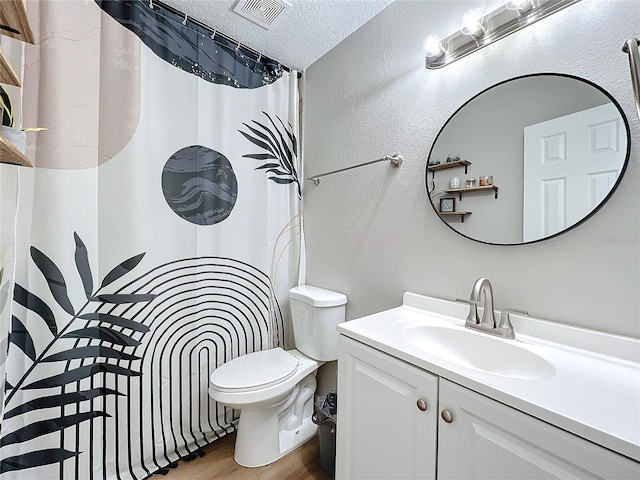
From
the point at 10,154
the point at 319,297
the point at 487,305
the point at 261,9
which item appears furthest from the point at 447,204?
the point at 10,154

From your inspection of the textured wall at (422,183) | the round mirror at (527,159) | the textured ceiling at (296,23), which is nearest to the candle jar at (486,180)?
the round mirror at (527,159)

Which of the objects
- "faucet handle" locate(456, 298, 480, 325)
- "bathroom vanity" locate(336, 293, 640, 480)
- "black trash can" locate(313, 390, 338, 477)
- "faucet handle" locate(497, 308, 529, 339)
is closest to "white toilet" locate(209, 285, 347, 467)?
"black trash can" locate(313, 390, 338, 477)

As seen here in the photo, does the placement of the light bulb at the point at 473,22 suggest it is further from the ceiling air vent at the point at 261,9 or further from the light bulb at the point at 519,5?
the ceiling air vent at the point at 261,9

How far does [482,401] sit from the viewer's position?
0.68 m

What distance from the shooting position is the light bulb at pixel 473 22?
103cm

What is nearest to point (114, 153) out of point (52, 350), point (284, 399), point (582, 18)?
point (52, 350)

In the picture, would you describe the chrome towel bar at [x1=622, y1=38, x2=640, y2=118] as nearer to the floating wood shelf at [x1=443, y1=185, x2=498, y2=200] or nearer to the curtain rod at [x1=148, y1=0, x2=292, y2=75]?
the floating wood shelf at [x1=443, y1=185, x2=498, y2=200]

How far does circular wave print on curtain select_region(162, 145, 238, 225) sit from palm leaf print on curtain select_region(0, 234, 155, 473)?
40 cm

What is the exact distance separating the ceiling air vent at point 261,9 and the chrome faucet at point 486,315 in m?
1.58

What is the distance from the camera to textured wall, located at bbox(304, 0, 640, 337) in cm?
82

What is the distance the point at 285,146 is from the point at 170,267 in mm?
1044

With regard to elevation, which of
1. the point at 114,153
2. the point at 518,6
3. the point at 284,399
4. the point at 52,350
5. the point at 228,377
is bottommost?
the point at 284,399

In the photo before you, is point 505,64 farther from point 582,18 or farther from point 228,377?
point 228,377

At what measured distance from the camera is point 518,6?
96 cm
